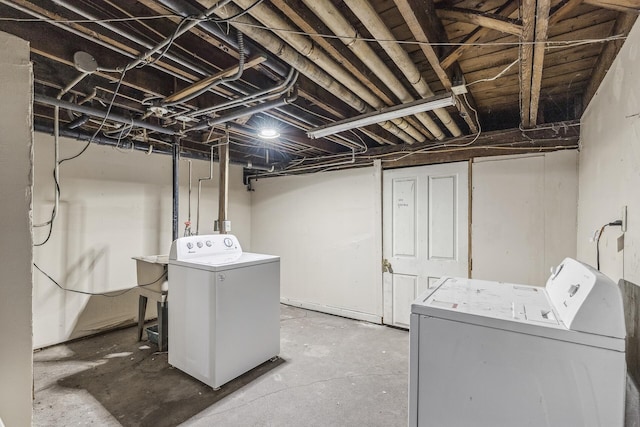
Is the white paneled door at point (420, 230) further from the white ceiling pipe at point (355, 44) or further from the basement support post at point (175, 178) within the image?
the basement support post at point (175, 178)

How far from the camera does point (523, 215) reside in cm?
282

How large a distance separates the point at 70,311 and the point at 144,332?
750mm

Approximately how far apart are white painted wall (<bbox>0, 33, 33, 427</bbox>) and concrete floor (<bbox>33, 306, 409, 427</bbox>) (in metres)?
0.99

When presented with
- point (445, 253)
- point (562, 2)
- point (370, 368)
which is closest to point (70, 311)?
point (370, 368)

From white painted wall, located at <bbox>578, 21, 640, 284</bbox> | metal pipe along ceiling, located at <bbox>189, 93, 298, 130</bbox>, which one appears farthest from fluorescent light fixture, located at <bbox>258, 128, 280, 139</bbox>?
white painted wall, located at <bbox>578, 21, 640, 284</bbox>

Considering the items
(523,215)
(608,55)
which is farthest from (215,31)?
(523,215)

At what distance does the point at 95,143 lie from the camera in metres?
3.19

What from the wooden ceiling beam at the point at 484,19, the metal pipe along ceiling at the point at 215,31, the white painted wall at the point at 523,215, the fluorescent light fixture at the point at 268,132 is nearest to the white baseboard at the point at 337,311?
the white painted wall at the point at 523,215

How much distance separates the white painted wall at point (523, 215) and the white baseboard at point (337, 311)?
1324 millimetres

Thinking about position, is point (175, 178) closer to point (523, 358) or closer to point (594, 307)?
point (523, 358)

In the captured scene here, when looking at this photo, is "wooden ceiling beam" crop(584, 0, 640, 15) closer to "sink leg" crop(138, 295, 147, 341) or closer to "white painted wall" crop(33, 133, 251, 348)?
"sink leg" crop(138, 295, 147, 341)

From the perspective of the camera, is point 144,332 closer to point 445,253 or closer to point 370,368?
point 370,368

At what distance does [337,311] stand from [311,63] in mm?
3183

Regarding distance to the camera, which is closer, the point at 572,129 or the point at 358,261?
the point at 572,129
